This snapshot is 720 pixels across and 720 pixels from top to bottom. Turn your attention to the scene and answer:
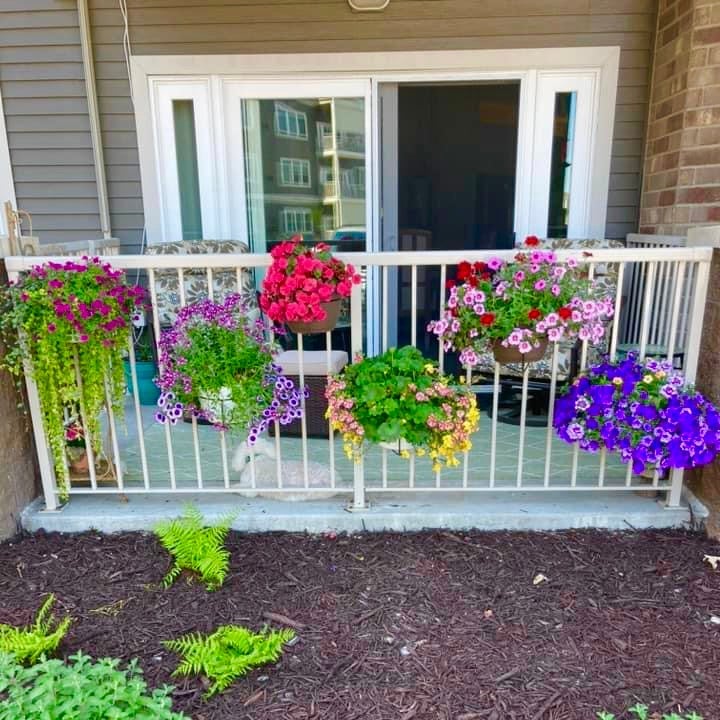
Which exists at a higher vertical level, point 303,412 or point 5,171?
point 5,171

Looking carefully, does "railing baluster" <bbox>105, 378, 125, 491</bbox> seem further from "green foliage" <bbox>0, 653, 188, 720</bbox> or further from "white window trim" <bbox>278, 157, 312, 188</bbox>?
"white window trim" <bbox>278, 157, 312, 188</bbox>

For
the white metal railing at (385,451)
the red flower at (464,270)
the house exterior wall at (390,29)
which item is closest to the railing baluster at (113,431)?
the white metal railing at (385,451)

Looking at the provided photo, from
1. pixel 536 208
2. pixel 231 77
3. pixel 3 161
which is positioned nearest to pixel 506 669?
pixel 536 208

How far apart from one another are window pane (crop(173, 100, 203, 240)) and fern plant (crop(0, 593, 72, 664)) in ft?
9.14

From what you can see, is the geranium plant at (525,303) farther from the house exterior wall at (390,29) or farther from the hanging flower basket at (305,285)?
the house exterior wall at (390,29)

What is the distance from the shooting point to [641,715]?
153 centimetres

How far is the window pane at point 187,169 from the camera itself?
3902 millimetres

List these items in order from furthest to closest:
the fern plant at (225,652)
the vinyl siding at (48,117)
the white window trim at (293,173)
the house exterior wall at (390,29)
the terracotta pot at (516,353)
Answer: the white window trim at (293,173) → the vinyl siding at (48,117) → the house exterior wall at (390,29) → the terracotta pot at (516,353) → the fern plant at (225,652)

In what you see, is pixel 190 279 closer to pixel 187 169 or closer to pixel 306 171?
pixel 187 169

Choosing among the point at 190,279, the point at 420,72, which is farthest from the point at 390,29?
the point at 190,279

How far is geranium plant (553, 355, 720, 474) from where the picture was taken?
7.23ft

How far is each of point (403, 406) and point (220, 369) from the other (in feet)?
2.29

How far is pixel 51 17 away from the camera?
3.72m

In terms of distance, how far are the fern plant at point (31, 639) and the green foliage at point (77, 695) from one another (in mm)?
71
